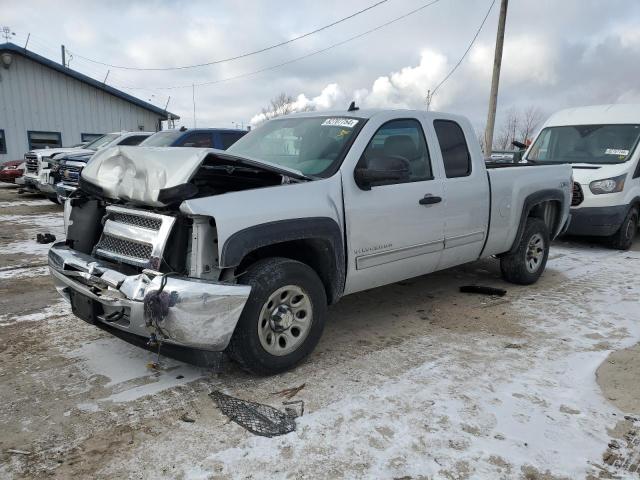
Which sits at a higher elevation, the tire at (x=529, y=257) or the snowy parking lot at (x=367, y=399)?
the tire at (x=529, y=257)

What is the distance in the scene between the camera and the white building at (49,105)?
19.5 m

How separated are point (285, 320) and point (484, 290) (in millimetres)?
3149

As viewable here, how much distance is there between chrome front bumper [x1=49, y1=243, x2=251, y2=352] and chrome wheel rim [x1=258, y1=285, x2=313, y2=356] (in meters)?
0.32

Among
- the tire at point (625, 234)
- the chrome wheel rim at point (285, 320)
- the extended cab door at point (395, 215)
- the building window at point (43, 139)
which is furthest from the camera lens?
the building window at point (43, 139)

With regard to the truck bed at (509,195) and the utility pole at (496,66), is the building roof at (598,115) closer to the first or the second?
the truck bed at (509,195)

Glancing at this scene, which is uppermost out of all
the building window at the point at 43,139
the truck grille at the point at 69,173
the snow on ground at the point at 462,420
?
the building window at the point at 43,139

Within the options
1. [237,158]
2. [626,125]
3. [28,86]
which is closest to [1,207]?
[28,86]

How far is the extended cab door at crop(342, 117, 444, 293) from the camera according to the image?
3891 millimetres

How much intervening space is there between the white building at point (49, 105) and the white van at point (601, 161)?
60.6ft

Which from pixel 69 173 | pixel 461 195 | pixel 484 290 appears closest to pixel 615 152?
pixel 484 290

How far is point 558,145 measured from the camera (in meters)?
9.34

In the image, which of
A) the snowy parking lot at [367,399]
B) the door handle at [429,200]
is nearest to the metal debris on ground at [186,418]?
the snowy parking lot at [367,399]

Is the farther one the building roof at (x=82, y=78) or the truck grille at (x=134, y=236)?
the building roof at (x=82, y=78)

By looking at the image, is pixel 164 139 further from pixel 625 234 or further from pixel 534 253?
pixel 625 234
